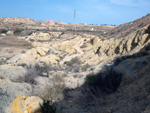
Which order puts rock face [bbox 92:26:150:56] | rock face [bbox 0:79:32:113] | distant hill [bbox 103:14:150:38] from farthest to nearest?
A: distant hill [bbox 103:14:150:38], rock face [bbox 92:26:150:56], rock face [bbox 0:79:32:113]

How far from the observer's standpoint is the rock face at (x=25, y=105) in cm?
514

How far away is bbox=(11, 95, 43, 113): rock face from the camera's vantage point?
5.14 meters

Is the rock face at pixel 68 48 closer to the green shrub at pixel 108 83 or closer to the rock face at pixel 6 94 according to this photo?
the green shrub at pixel 108 83

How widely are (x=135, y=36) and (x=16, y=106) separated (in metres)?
13.9

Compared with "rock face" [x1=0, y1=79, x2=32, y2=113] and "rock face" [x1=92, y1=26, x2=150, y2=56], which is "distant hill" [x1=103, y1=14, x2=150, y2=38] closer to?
"rock face" [x1=92, y1=26, x2=150, y2=56]

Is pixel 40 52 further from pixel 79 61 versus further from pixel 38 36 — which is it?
pixel 38 36

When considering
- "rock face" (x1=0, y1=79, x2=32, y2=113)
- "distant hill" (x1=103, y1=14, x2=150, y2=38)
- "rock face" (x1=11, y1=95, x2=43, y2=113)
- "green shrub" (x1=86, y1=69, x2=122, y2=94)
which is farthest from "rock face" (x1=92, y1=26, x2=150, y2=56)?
"rock face" (x1=0, y1=79, x2=32, y2=113)

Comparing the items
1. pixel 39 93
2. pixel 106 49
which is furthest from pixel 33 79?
pixel 106 49

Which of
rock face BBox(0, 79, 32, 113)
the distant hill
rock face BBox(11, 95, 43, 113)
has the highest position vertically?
the distant hill

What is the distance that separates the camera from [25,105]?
5.39 m

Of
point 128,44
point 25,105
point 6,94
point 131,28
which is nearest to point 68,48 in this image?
point 131,28

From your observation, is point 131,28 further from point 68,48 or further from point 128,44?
point 68,48

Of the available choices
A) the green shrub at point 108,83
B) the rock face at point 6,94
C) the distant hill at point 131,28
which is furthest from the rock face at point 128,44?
the rock face at point 6,94

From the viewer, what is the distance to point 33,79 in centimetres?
894
